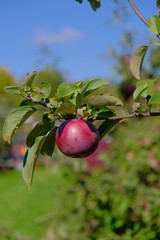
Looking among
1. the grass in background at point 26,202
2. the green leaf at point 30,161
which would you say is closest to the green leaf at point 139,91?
the green leaf at point 30,161

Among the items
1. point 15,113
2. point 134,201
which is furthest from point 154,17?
point 134,201

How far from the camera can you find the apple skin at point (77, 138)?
0.87 meters

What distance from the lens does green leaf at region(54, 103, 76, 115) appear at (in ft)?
2.81

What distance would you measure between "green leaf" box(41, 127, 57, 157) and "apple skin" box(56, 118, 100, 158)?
0.23 feet

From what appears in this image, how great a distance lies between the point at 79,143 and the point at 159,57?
6.92 feet

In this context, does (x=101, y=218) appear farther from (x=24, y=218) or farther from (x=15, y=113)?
(x=24, y=218)

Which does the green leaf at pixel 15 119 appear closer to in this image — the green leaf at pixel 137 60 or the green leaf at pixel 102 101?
the green leaf at pixel 102 101

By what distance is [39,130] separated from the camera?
37.2 inches

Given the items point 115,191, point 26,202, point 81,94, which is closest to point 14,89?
point 81,94

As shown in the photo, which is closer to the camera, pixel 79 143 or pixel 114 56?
pixel 79 143

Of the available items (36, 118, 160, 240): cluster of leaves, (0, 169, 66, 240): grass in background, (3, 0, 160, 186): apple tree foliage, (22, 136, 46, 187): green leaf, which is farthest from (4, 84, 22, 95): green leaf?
(0, 169, 66, 240): grass in background

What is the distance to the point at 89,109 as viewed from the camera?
2.98 ft

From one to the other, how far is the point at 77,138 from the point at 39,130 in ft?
0.36

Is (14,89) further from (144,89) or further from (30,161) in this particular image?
(144,89)
